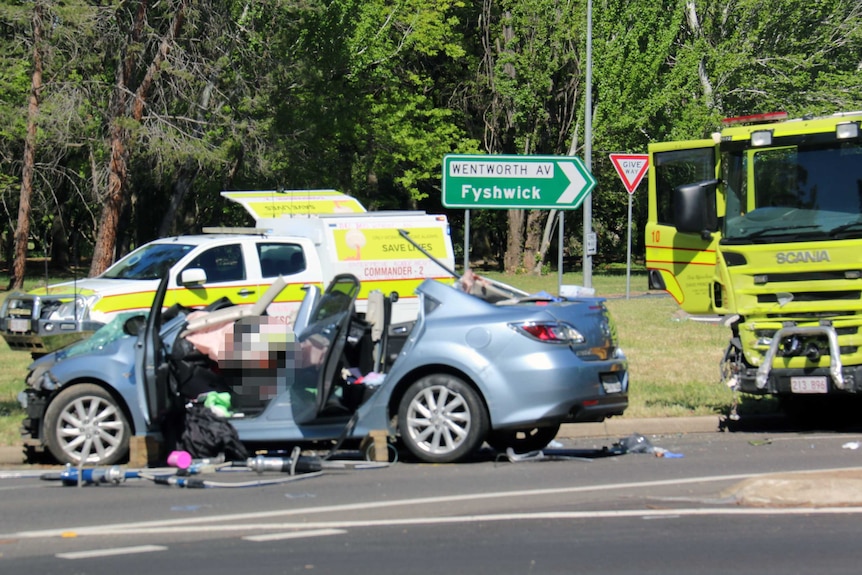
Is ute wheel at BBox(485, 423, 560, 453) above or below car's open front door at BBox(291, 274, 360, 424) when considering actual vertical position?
below

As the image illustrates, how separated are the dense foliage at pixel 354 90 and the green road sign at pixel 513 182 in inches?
650

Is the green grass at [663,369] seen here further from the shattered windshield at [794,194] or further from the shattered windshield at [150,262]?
the shattered windshield at [794,194]

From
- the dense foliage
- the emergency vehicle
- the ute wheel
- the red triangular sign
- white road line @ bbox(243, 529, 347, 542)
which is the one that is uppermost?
the dense foliage

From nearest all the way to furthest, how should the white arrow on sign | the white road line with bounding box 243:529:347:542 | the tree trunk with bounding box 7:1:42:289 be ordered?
the white road line with bounding box 243:529:347:542, the white arrow on sign, the tree trunk with bounding box 7:1:42:289

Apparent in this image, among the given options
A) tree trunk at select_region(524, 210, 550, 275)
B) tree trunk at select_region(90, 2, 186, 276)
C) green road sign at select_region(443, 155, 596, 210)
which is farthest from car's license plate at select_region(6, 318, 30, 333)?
tree trunk at select_region(524, 210, 550, 275)

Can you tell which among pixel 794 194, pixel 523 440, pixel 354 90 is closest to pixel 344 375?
pixel 523 440

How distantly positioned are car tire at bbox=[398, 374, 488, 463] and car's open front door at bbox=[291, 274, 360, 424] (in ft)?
2.35

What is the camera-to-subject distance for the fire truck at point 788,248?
1071 cm

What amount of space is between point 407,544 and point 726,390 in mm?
7519

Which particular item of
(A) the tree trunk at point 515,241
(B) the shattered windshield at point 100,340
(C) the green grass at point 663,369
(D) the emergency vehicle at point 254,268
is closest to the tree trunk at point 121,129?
(C) the green grass at point 663,369

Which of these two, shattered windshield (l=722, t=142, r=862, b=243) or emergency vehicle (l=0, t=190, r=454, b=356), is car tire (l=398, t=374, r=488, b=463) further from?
emergency vehicle (l=0, t=190, r=454, b=356)

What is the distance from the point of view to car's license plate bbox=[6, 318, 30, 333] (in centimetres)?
1438

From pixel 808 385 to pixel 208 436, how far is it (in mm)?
5355

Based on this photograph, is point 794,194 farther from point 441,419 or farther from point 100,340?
point 100,340
